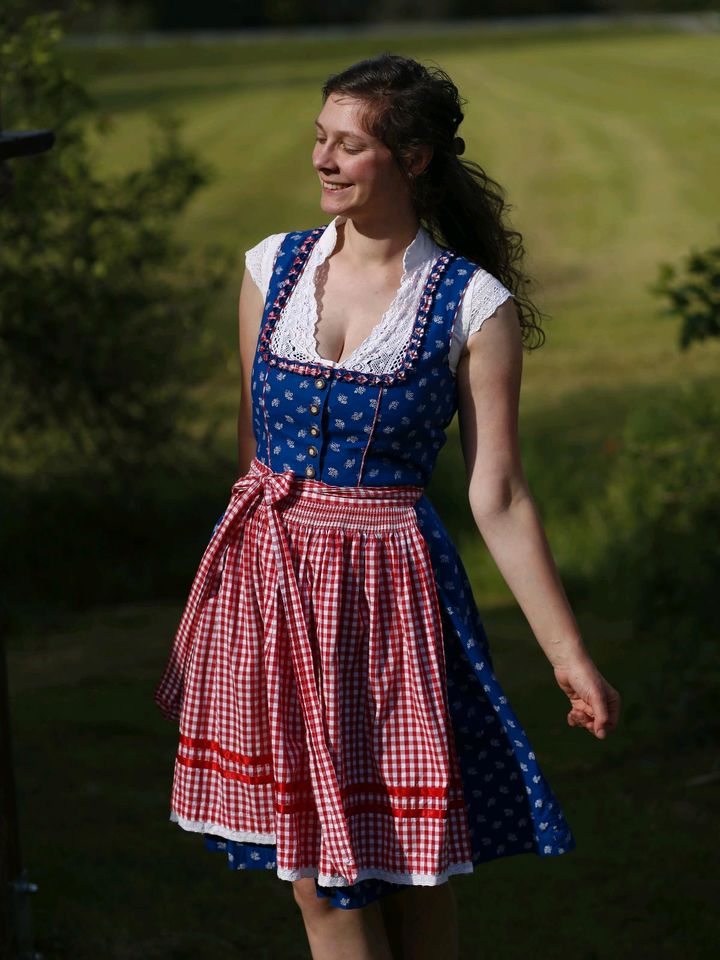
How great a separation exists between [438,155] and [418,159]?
8cm

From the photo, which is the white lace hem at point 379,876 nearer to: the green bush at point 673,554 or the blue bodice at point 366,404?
the blue bodice at point 366,404

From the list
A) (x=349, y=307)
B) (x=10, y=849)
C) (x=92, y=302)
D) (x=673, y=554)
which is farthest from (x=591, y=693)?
(x=92, y=302)

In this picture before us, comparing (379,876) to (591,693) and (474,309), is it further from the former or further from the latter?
(474,309)

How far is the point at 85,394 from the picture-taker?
6.92 metres

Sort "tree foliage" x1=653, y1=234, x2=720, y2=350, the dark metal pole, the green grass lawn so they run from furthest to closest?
1. "tree foliage" x1=653, y1=234, x2=720, y2=350
2. the green grass lawn
3. the dark metal pole

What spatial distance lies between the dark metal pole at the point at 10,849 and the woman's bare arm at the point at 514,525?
100 cm

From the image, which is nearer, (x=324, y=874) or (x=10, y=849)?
(x=324, y=874)

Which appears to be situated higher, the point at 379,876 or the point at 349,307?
the point at 349,307

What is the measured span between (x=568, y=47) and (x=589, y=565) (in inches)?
1180

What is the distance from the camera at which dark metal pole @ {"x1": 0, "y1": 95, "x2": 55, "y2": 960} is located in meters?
2.78

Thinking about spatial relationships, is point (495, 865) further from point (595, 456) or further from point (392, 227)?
point (595, 456)

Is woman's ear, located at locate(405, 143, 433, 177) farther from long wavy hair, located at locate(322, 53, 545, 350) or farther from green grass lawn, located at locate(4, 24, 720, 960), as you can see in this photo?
green grass lawn, located at locate(4, 24, 720, 960)

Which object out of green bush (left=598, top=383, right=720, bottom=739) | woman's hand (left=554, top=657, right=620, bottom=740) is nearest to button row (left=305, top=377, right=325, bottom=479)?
woman's hand (left=554, top=657, right=620, bottom=740)

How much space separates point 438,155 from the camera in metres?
2.44
